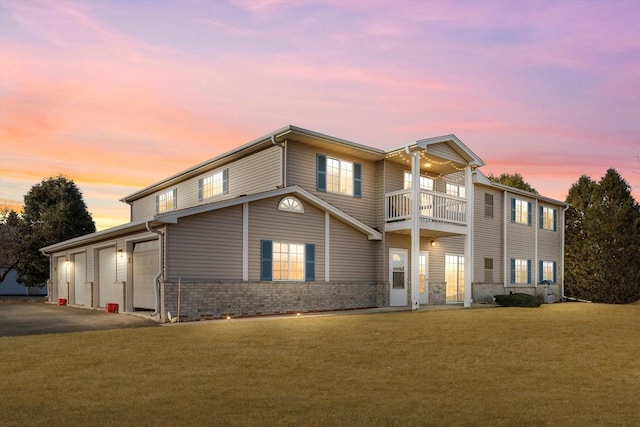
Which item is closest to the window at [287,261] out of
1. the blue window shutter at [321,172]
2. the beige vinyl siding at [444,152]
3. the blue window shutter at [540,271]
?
the blue window shutter at [321,172]

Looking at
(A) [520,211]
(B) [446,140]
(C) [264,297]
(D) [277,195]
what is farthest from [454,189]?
(C) [264,297]

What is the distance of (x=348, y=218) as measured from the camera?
20281mm

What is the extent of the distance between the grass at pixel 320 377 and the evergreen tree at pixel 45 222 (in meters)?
24.2

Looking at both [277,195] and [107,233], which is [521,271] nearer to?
[277,195]

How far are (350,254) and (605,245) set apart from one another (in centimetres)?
2016

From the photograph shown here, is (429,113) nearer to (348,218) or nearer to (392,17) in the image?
(348,218)

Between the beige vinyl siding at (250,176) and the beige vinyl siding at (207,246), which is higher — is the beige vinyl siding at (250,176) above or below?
above

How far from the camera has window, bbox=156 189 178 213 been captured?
27203mm

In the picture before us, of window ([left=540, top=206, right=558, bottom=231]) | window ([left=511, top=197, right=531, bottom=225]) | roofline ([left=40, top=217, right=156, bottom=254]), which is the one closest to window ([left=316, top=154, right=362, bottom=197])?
roofline ([left=40, top=217, right=156, bottom=254])

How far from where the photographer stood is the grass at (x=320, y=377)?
19.3ft

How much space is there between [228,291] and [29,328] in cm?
579

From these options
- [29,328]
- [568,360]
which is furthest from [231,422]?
[29,328]

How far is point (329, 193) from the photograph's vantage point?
68.0ft

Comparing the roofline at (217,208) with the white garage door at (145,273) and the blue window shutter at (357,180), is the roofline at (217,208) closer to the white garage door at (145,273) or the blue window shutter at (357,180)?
the white garage door at (145,273)
